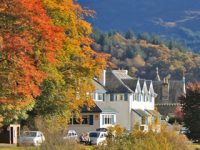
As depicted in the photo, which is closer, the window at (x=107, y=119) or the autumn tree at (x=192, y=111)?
the autumn tree at (x=192, y=111)

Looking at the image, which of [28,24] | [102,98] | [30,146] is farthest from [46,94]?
[102,98]

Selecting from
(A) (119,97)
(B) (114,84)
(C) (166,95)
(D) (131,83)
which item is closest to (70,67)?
(A) (119,97)

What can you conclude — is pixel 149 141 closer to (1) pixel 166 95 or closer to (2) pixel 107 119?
(2) pixel 107 119

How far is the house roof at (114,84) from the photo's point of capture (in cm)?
10085

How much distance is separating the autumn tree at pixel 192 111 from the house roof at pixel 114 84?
21.1 metres

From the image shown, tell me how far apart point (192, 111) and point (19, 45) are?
4247 centimetres

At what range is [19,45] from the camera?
38.6 m

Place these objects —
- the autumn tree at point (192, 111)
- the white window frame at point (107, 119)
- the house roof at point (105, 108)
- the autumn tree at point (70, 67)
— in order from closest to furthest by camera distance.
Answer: the autumn tree at point (70, 67), the autumn tree at point (192, 111), the white window frame at point (107, 119), the house roof at point (105, 108)

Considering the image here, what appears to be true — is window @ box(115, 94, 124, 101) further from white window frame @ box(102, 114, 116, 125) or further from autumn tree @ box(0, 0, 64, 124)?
autumn tree @ box(0, 0, 64, 124)

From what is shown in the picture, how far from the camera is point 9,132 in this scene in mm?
65938

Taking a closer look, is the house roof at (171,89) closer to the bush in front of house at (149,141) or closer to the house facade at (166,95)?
the house facade at (166,95)

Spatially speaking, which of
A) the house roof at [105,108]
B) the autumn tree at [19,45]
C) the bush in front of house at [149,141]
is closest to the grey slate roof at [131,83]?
the house roof at [105,108]

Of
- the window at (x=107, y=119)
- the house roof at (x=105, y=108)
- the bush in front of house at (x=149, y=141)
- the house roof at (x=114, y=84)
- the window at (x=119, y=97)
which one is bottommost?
the bush in front of house at (x=149, y=141)

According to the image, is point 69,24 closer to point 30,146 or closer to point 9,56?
point 9,56
